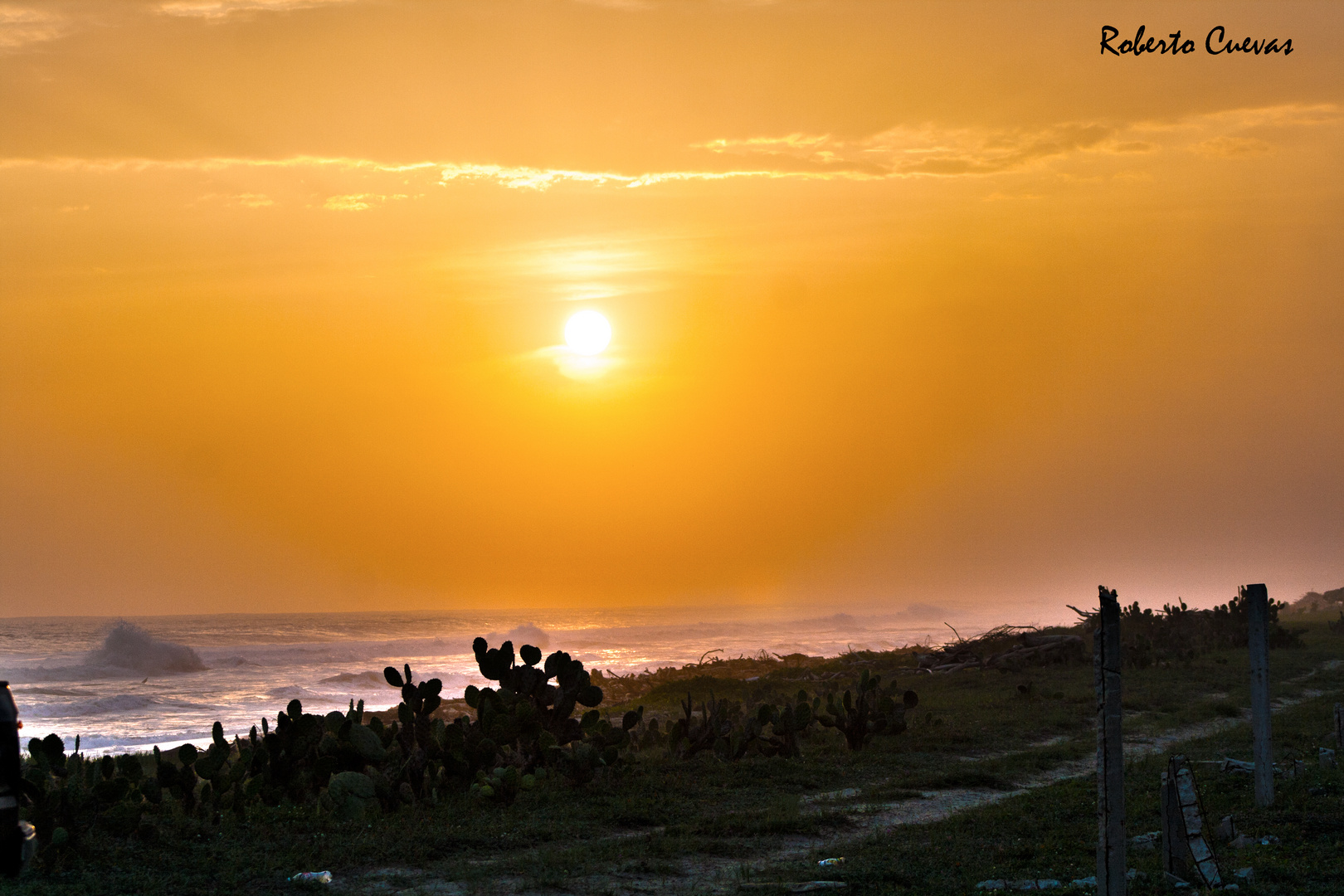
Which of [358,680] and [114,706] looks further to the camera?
[358,680]

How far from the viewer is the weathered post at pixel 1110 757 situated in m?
7.61

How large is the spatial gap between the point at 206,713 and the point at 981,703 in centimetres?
2739

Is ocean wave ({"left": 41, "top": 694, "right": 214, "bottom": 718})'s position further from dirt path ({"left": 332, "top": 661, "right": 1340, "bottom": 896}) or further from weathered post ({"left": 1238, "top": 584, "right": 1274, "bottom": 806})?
weathered post ({"left": 1238, "top": 584, "right": 1274, "bottom": 806})

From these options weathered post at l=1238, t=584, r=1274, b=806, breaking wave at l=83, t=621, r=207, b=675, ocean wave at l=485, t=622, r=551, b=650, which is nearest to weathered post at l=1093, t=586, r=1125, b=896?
weathered post at l=1238, t=584, r=1274, b=806

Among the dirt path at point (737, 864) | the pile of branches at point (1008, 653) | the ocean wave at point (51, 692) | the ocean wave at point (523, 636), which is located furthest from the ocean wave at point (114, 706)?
the ocean wave at point (523, 636)

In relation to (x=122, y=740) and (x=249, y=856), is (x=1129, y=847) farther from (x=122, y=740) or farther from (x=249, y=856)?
(x=122, y=740)

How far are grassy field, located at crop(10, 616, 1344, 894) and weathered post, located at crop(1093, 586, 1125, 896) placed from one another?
1.97 meters

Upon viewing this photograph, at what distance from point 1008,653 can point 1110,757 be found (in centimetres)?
2709

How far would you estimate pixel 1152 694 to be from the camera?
25.8 meters

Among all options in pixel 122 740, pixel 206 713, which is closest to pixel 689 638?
pixel 206 713

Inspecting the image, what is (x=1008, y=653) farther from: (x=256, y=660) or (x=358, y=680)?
(x=256, y=660)

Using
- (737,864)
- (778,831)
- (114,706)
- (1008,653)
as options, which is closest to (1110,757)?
(737,864)

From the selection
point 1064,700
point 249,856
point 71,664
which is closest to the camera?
point 249,856

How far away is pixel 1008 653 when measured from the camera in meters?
33.4
